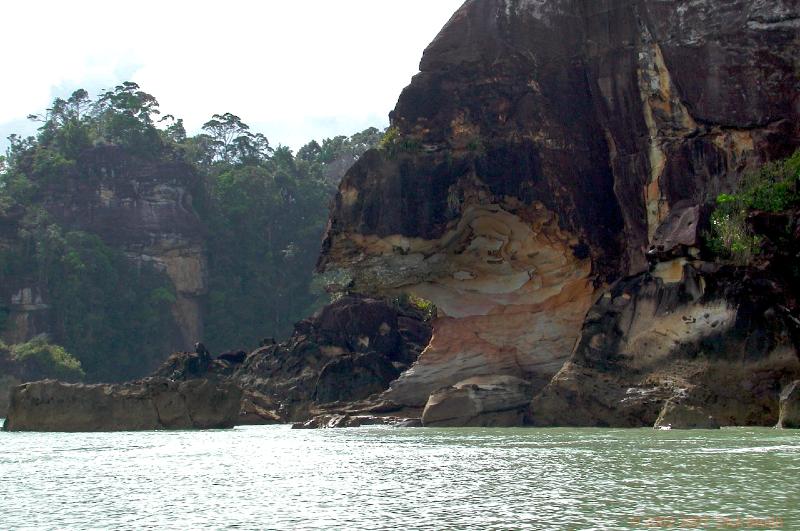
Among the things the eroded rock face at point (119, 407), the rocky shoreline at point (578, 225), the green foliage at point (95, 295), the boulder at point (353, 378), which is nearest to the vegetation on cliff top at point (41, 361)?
the green foliage at point (95, 295)

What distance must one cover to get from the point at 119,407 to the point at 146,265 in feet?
149

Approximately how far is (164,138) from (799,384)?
7176 cm

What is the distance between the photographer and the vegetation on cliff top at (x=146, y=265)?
7425 centimetres

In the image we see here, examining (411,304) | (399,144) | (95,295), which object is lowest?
(411,304)

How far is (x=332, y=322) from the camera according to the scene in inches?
1982

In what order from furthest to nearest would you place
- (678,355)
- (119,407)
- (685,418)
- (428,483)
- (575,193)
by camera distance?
1. (575,193)
2. (119,407)
3. (678,355)
4. (685,418)
5. (428,483)

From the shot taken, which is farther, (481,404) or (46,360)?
(46,360)

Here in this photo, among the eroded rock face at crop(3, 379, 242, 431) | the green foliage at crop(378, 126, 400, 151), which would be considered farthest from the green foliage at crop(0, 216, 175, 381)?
the green foliage at crop(378, 126, 400, 151)

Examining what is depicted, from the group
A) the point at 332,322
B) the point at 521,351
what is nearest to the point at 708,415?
the point at 521,351

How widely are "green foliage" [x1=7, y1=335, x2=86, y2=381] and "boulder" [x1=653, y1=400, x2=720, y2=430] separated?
4625cm

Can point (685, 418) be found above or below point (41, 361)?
below

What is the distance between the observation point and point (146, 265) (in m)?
79.3

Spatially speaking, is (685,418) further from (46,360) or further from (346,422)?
(46,360)

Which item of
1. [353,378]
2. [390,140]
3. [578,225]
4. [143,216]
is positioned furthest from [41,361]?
[578,225]
